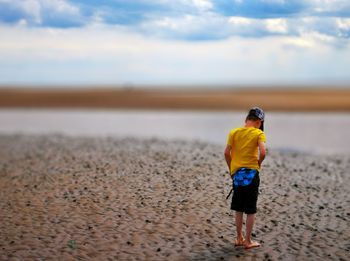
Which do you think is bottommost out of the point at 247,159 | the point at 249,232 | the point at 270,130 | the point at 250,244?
the point at 250,244

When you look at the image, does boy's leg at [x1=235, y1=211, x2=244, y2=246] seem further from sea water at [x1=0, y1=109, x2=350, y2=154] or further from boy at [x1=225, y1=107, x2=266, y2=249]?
sea water at [x1=0, y1=109, x2=350, y2=154]

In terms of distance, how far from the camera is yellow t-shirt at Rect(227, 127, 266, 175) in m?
8.04

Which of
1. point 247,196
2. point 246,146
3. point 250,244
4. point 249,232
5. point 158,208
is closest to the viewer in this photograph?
point 246,146

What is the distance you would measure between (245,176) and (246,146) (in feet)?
1.47

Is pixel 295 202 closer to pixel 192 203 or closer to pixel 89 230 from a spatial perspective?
pixel 192 203

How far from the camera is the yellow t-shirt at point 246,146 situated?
8039mm

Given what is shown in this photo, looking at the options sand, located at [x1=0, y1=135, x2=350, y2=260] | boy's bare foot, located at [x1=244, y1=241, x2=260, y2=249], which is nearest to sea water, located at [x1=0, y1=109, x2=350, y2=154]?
sand, located at [x1=0, y1=135, x2=350, y2=260]

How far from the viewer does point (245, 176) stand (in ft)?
26.6

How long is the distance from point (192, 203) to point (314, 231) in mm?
2582

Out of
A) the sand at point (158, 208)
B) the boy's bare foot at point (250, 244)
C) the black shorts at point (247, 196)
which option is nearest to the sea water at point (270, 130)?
the sand at point (158, 208)

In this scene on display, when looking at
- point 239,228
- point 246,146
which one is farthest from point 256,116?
point 239,228

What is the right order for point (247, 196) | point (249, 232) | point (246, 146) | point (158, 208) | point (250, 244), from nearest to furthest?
point (246, 146), point (247, 196), point (249, 232), point (250, 244), point (158, 208)

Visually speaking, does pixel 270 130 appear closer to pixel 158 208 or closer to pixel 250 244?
pixel 158 208

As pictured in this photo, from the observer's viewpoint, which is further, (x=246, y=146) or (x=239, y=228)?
(x=239, y=228)
